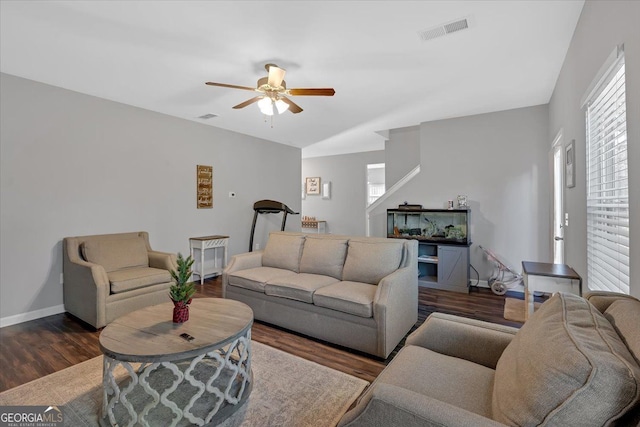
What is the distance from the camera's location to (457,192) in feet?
16.2

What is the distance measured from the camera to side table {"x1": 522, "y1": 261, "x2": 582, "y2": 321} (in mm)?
2389

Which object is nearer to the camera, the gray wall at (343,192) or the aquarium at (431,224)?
the aquarium at (431,224)

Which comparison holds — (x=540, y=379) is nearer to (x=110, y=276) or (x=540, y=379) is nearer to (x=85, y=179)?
(x=110, y=276)

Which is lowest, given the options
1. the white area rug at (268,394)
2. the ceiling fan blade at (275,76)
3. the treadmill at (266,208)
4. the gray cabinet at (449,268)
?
the white area rug at (268,394)

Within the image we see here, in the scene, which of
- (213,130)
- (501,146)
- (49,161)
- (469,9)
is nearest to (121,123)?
(49,161)

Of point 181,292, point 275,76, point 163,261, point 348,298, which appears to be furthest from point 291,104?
point 163,261

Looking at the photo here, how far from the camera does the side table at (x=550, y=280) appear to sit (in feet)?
7.84

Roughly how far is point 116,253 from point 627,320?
4.31m

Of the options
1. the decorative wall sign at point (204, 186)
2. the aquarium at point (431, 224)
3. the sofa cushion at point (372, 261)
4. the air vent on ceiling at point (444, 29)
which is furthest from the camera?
the decorative wall sign at point (204, 186)

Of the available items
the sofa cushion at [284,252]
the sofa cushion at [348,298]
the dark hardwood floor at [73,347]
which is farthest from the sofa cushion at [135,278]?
the sofa cushion at [348,298]

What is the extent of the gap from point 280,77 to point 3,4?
1986mm

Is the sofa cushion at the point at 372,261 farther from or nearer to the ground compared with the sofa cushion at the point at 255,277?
farther from the ground

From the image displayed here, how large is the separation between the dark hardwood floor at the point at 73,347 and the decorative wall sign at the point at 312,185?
18.6ft

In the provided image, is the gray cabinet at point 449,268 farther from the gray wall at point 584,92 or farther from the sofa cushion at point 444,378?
the sofa cushion at point 444,378
